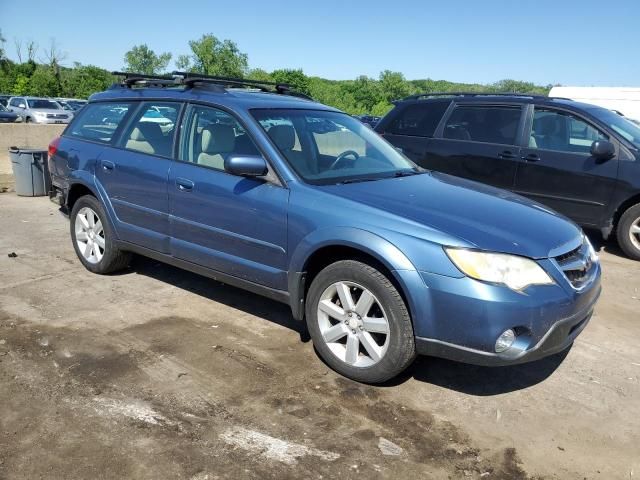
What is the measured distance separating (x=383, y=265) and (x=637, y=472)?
1622 mm

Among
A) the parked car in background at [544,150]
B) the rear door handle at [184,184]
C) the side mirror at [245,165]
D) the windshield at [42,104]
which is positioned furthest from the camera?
the windshield at [42,104]

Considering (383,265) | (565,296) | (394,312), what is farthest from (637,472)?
(383,265)

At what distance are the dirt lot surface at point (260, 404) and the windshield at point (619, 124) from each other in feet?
9.42

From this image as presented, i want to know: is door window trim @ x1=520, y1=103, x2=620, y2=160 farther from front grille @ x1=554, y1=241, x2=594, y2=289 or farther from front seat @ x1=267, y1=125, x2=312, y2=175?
front seat @ x1=267, y1=125, x2=312, y2=175

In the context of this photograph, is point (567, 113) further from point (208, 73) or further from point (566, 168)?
point (208, 73)

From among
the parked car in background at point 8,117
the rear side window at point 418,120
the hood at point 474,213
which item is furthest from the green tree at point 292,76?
the hood at point 474,213

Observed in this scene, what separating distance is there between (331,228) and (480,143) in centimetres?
455

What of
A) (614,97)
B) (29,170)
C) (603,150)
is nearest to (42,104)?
(29,170)

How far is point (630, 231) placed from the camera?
262 inches

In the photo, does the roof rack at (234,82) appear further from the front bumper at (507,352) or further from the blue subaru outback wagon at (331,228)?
the front bumper at (507,352)

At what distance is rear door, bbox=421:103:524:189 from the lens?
722 cm

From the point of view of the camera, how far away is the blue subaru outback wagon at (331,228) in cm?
313

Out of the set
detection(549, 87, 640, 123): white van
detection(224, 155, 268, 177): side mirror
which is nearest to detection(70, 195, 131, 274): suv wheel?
detection(224, 155, 268, 177): side mirror

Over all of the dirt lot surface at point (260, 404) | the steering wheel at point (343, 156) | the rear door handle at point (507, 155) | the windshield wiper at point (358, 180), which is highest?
the steering wheel at point (343, 156)
